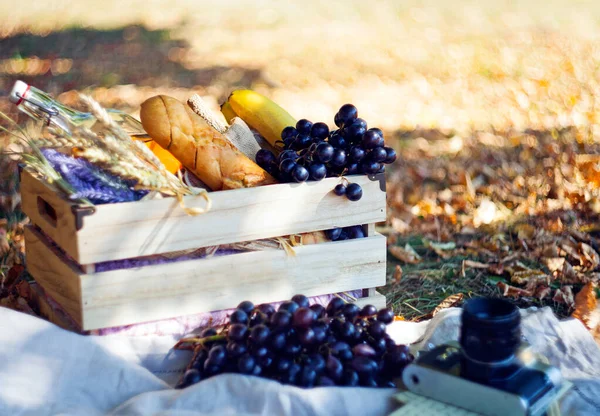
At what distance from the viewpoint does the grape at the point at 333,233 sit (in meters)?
2.37

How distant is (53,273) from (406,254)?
1759 mm

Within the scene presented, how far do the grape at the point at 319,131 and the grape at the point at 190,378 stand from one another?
0.86 m

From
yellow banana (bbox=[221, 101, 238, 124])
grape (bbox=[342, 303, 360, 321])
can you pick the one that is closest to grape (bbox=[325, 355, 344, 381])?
grape (bbox=[342, 303, 360, 321])

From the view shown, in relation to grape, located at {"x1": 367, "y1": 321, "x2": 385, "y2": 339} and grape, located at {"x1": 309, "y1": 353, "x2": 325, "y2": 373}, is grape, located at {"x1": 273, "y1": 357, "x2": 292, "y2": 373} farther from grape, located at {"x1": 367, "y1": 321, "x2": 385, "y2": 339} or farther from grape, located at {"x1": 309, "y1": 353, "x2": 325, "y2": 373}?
grape, located at {"x1": 367, "y1": 321, "x2": 385, "y2": 339}

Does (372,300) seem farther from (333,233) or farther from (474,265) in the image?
(474,265)

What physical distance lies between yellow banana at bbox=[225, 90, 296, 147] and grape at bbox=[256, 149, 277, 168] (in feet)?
0.50

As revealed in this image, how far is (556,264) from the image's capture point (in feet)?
10.5

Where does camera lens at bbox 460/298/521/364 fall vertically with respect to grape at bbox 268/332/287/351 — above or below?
above

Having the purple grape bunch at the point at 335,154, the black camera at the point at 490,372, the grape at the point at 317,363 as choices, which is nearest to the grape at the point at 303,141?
the purple grape bunch at the point at 335,154

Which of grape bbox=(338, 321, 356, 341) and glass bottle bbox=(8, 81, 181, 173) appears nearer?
grape bbox=(338, 321, 356, 341)

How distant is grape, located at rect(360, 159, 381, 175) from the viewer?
231 cm

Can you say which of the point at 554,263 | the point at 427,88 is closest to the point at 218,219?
the point at 554,263

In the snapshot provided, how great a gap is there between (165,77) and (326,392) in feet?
20.6

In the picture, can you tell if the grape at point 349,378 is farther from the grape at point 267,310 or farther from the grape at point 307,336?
the grape at point 267,310
